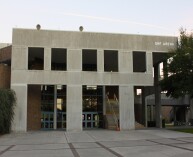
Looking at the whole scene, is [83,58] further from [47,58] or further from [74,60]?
[47,58]

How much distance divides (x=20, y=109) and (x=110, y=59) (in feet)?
43.9

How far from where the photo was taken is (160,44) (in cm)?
3906

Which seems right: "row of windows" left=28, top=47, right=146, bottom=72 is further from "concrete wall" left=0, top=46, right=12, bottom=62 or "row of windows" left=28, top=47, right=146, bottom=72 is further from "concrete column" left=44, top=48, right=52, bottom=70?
"concrete wall" left=0, top=46, right=12, bottom=62

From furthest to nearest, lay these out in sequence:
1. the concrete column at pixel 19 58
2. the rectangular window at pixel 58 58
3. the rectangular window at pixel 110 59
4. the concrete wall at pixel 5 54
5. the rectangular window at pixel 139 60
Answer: the concrete wall at pixel 5 54 → the rectangular window at pixel 139 60 → the rectangular window at pixel 110 59 → the rectangular window at pixel 58 58 → the concrete column at pixel 19 58

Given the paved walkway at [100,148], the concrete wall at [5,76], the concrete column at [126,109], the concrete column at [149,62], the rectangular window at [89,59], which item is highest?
the rectangular window at [89,59]

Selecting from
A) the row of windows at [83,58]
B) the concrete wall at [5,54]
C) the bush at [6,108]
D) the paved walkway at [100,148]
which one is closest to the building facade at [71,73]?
the row of windows at [83,58]

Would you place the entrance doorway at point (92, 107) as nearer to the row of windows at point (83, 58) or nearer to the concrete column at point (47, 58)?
the row of windows at point (83, 58)

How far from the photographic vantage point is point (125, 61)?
38.0 m

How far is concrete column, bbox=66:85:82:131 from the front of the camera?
36.0m

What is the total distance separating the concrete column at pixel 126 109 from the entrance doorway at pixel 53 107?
7.82 metres

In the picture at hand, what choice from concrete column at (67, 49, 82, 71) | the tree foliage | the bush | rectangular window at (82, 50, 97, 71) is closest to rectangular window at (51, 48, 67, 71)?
concrete column at (67, 49, 82, 71)

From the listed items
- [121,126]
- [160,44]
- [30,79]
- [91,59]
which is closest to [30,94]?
[30,79]

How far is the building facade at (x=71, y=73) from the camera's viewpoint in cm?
3603

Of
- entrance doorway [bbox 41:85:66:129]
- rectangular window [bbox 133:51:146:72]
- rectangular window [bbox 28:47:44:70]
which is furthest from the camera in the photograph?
entrance doorway [bbox 41:85:66:129]
